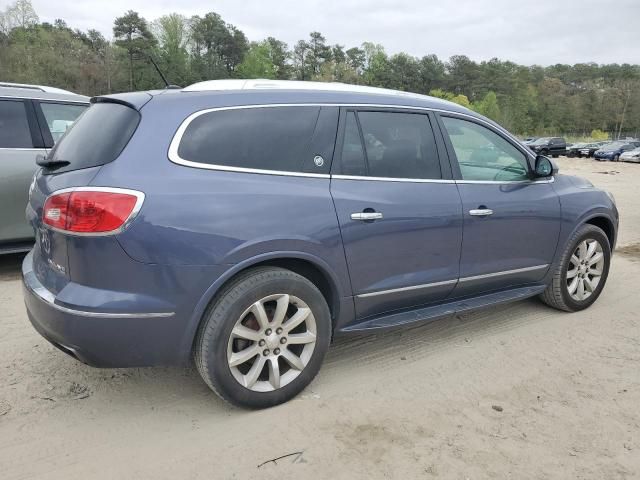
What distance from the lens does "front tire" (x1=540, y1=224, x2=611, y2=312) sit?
14.3 feet

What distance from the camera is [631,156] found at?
3516cm

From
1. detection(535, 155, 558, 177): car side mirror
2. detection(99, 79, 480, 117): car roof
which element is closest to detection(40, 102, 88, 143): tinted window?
detection(99, 79, 480, 117): car roof

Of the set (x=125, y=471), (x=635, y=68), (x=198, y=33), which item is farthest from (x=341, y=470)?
(x=635, y=68)

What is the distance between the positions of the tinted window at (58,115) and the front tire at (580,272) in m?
4.83

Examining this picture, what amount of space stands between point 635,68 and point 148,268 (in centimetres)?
14966

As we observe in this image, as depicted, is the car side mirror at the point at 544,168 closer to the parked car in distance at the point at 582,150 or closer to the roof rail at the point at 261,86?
the roof rail at the point at 261,86

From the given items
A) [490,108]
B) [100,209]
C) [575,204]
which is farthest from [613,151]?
[490,108]

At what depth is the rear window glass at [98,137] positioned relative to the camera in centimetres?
262

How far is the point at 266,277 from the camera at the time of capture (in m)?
2.76

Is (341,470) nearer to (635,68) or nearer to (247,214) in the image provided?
(247,214)

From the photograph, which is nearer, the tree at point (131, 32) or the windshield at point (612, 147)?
the windshield at point (612, 147)

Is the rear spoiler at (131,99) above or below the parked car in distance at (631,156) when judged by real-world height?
above

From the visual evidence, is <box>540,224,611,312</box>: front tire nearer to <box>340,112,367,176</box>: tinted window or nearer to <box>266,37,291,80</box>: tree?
<box>340,112,367,176</box>: tinted window

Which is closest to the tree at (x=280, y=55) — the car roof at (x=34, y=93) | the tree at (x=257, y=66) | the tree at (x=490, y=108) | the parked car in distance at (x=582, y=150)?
the tree at (x=257, y=66)
